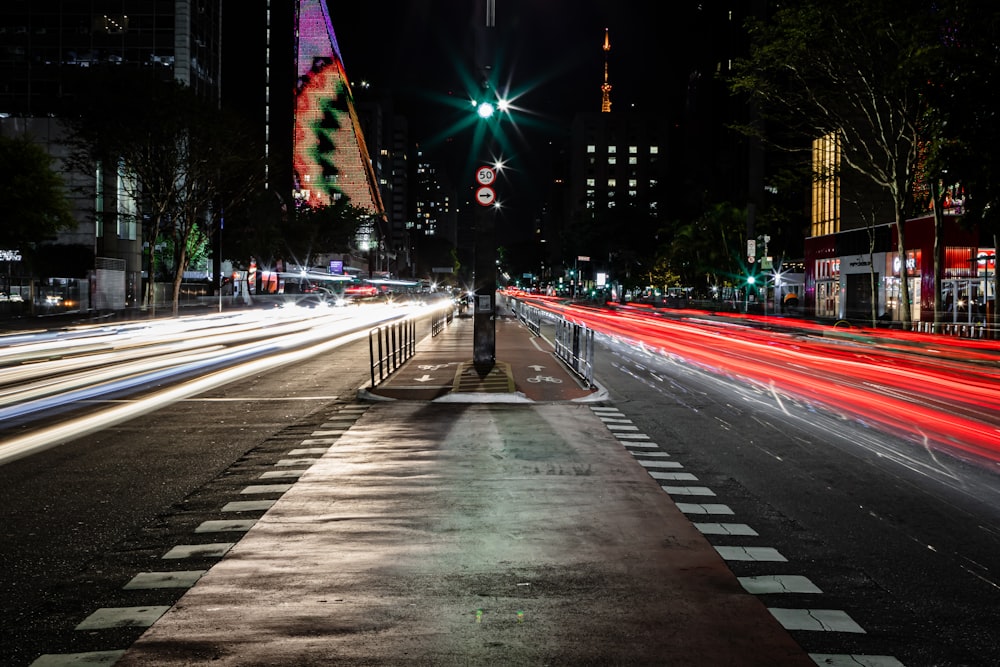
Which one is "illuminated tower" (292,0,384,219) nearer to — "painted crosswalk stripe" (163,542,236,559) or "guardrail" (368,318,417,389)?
"guardrail" (368,318,417,389)

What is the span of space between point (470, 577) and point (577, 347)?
16.6 meters

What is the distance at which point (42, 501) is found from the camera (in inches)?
338

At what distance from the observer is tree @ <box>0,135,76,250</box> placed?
53688 millimetres

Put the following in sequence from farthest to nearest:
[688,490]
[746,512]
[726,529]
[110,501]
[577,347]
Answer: [577,347] < [688,490] < [110,501] < [746,512] < [726,529]

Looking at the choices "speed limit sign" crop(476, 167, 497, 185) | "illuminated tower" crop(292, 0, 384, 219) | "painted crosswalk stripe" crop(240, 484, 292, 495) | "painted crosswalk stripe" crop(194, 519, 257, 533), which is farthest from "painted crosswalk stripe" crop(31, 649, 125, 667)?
"illuminated tower" crop(292, 0, 384, 219)

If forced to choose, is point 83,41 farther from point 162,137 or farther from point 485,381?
point 485,381

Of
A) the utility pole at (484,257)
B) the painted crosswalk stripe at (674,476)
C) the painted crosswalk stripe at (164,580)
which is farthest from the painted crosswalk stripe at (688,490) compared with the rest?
the utility pole at (484,257)

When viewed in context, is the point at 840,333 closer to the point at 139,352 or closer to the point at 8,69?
the point at 139,352

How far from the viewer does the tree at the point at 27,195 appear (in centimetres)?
5369

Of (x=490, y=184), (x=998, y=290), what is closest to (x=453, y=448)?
(x=490, y=184)

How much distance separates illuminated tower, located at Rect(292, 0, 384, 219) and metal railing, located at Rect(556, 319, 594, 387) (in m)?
141

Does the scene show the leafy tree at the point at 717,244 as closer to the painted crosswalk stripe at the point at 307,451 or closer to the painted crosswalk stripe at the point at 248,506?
the painted crosswalk stripe at the point at 307,451

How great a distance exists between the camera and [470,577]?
6.10 metres

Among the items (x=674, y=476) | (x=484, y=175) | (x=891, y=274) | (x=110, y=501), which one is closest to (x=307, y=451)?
(x=110, y=501)
